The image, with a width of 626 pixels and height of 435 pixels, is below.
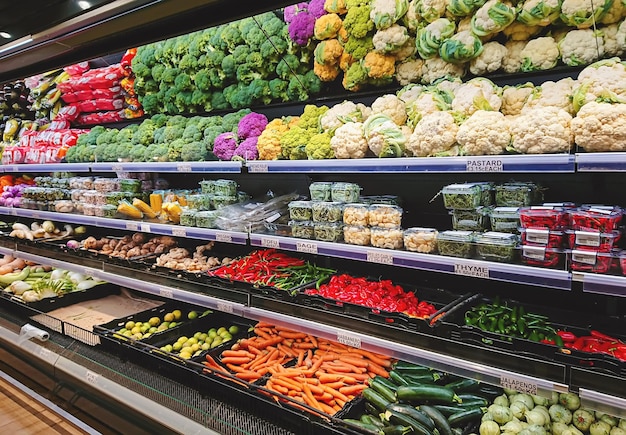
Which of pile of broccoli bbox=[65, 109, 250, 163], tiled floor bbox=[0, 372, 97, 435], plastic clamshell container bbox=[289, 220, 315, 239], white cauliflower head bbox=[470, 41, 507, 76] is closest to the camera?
white cauliflower head bbox=[470, 41, 507, 76]

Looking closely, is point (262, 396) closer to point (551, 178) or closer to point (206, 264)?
point (206, 264)

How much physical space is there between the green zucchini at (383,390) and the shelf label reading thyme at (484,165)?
1.09 m

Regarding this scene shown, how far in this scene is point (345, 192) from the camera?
2688 mm

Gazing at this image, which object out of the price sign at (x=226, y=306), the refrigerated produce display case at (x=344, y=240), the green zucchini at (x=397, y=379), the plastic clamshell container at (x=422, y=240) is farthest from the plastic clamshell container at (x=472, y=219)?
the price sign at (x=226, y=306)

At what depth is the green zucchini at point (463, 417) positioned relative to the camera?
2.04m

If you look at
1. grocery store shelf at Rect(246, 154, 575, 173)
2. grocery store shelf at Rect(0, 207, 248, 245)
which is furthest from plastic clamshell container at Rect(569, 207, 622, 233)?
grocery store shelf at Rect(0, 207, 248, 245)

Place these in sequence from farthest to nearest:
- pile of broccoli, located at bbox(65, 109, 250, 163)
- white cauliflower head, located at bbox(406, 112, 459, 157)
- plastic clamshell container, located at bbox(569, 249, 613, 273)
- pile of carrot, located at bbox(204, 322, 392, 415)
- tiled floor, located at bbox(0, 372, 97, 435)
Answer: pile of broccoli, located at bbox(65, 109, 250, 163) → tiled floor, located at bbox(0, 372, 97, 435) → pile of carrot, located at bbox(204, 322, 392, 415) → white cauliflower head, located at bbox(406, 112, 459, 157) → plastic clamshell container, located at bbox(569, 249, 613, 273)

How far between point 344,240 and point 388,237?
0.30 meters

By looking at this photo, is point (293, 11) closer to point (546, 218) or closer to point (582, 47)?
A: point (582, 47)

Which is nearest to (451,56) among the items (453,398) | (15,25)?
(453,398)

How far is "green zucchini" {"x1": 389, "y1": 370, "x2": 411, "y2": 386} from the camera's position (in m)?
2.31

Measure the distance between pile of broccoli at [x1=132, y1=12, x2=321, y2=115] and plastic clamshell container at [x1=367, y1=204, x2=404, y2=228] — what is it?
1.01m

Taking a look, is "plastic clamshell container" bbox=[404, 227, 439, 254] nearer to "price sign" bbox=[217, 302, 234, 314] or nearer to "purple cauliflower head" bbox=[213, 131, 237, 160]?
"price sign" bbox=[217, 302, 234, 314]

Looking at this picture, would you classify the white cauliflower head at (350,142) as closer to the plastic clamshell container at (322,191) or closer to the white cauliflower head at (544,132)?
the plastic clamshell container at (322,191)
